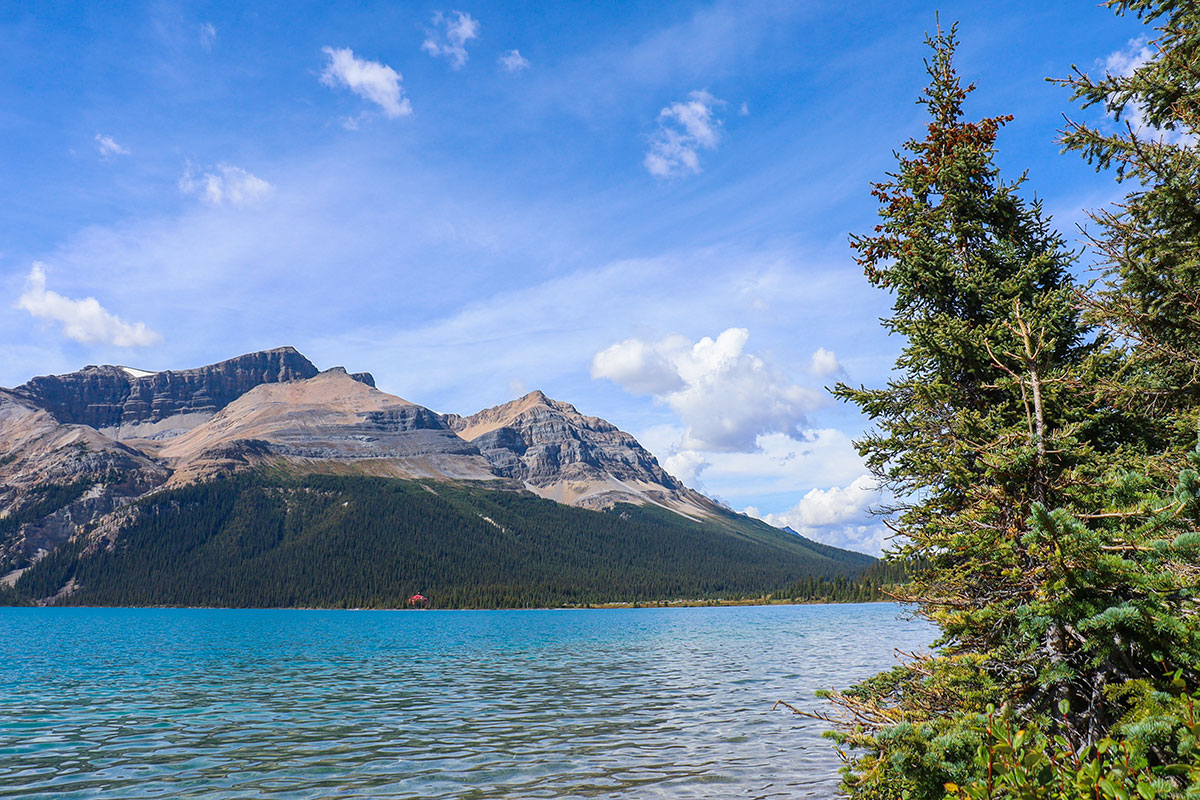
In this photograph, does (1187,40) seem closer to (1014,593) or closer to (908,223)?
(908,223)

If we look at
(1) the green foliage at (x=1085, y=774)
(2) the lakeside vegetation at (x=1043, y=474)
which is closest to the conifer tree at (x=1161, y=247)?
(2) the lakeside vegetation at (x=1043, y=474)

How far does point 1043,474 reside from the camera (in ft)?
34.8

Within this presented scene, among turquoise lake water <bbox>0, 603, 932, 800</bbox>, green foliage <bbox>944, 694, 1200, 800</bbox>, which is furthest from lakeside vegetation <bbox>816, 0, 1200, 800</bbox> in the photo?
turquoise lake water <bbox>0, 603, 932, 800</bbox>

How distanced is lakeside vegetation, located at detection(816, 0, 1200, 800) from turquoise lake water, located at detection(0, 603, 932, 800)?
879 centimetres

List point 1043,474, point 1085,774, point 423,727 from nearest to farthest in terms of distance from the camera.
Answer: point 1085,774 < point 1043,474 < point 423,727

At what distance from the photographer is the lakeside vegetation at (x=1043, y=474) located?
295 inches

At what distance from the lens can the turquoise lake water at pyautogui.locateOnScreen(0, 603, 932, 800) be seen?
63.4ft

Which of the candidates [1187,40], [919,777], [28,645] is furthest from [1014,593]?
[28,645]

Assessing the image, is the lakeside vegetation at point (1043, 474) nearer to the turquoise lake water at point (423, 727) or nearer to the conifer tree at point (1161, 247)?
the conifer tree at point (1161, 247)

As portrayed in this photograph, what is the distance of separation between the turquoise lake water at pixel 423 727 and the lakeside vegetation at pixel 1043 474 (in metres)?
8.79

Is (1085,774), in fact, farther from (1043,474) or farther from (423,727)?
(423,727)

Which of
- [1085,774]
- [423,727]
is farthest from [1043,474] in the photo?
[423,727]

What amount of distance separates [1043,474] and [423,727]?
24.6m

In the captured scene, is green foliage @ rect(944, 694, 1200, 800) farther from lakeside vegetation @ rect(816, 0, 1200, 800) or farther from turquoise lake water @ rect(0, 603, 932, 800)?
turquoise lake water @ rect(0, 603, 932, 800)
